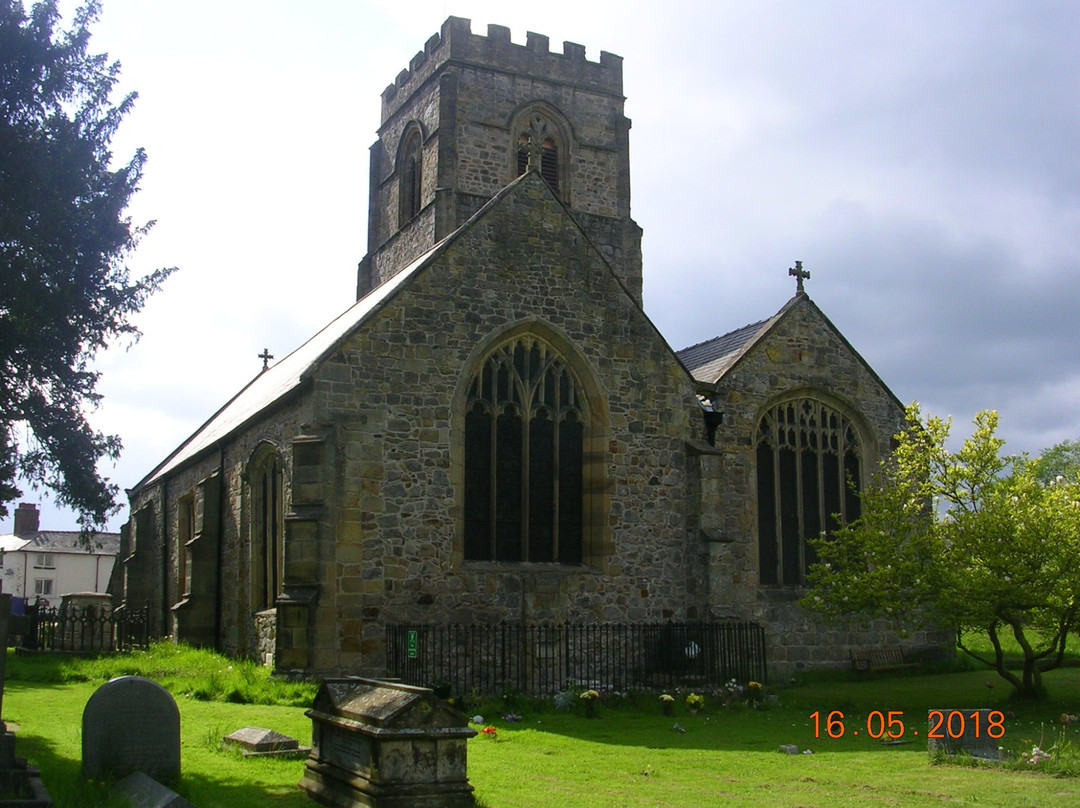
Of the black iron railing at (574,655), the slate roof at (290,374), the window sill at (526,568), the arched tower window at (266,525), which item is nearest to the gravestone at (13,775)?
the black iron railing at (574,655)

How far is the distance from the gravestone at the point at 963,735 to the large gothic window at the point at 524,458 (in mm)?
9600

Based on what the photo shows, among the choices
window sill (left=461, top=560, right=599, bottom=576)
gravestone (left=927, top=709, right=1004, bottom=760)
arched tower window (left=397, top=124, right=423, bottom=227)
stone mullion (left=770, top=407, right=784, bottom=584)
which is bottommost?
gravestone (left=927, top=709, right=1004, bottom=760)

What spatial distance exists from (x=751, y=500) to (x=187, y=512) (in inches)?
609

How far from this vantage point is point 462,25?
35.2m

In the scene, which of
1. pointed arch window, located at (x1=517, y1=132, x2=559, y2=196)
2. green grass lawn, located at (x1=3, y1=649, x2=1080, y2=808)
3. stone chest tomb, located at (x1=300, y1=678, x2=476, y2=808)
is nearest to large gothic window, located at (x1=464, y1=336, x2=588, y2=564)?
green grass lawn, located at (x1=3, y1=649, x2=1080, y2=808)

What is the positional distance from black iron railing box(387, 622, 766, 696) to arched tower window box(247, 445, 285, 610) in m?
4.28

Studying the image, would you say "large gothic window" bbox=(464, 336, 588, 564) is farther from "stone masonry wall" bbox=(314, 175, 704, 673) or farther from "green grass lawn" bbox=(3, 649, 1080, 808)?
"green grass lawn" bbox=(3, 649, 1080, 808)

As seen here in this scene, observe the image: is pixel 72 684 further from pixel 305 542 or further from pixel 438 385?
pixel 438 385

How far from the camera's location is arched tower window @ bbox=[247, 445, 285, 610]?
913 inches

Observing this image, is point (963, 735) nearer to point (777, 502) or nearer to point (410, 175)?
point (777, 502)

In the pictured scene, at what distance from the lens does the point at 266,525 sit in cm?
2409

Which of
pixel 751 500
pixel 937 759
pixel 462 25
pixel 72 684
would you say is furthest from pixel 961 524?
pixel 462 25

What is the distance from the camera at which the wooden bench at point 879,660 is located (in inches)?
995

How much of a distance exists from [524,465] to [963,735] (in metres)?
10.5
